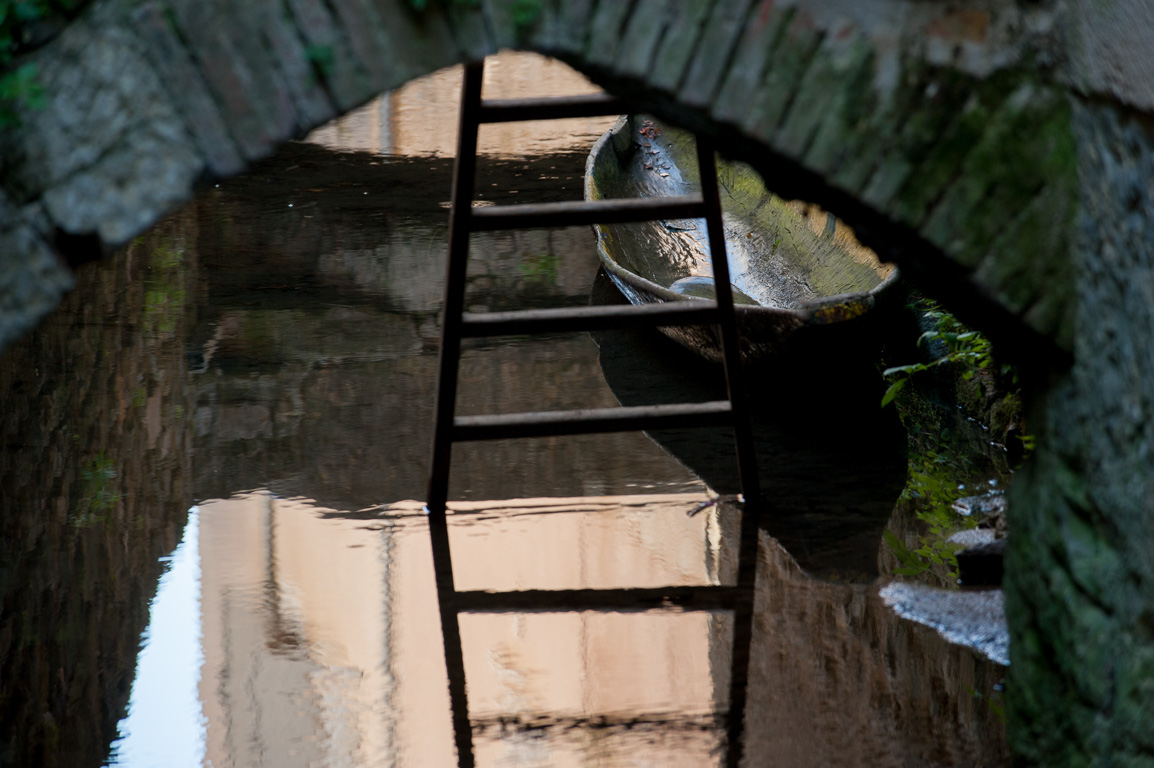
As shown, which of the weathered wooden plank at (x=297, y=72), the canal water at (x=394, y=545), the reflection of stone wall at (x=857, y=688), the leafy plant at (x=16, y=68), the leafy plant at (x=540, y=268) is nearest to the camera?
the leafy plant at (x=16, y=68)

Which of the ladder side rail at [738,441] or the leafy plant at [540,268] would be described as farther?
the leafy plant at [540,268]

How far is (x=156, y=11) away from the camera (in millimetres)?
1523

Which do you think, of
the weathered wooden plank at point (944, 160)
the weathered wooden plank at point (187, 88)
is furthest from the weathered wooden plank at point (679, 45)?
the weathered wooden plank at point (187, 88)

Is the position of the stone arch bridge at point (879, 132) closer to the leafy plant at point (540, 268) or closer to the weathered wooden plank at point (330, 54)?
the weathered wooden plank at point (330, 54)

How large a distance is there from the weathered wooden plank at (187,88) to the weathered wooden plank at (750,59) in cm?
76

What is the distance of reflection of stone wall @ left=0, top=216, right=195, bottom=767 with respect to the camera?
291 centimetres

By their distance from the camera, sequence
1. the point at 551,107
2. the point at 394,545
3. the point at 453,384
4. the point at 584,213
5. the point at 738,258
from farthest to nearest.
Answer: the point at 738,258, the point at 394,545, the point at 453,384, the point at 584,213, the point at 551,107

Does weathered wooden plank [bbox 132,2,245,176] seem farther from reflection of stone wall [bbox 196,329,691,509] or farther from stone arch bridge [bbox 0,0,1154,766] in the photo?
reflection of stone wall [bbox 196,329,691,509]

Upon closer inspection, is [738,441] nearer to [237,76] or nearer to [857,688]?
[857,688]

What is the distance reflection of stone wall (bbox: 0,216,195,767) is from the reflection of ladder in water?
1.00m

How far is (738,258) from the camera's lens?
6.59 metres

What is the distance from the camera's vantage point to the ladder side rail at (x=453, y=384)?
10.1 feet

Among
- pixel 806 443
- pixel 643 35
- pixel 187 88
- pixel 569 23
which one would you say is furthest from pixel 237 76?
pixel 806 443

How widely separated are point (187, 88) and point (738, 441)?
257 centimetres
